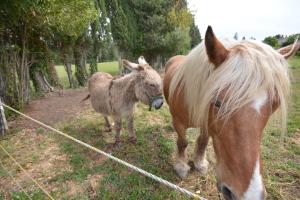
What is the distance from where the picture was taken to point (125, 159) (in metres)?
3.53

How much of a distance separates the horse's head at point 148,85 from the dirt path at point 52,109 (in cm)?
303

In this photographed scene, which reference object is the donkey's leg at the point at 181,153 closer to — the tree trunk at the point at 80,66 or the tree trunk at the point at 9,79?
the tree trunk at the point at 9,79

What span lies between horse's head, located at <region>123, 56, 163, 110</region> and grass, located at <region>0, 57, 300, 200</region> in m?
0.96

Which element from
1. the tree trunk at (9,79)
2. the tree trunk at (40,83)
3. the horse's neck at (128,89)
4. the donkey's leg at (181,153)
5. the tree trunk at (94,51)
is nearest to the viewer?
the donkey's leg at (181,153)

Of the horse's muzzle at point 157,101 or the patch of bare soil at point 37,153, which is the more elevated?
the horse's muzzle at point 157,101

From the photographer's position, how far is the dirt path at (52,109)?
17.8ft

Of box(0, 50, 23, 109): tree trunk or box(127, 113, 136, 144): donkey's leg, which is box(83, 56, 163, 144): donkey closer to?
box(127, 113, 136, 144): donkey's leg

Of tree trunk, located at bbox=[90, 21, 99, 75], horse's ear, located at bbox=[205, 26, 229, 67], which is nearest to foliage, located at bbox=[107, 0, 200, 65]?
tree trunk, located at bbox=[90, 21, 99, 75]

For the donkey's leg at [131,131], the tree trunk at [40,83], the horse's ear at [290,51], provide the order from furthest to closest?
the tree trunk at [40,83] < the donkey's leg at [131,131] < the horse's ear at [290,51]

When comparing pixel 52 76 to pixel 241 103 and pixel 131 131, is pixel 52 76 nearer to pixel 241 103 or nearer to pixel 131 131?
pixel 131 131

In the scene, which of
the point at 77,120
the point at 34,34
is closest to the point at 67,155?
the point at 77,120

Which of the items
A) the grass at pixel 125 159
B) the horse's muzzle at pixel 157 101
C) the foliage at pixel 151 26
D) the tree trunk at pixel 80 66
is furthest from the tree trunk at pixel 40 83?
the foliage at pixel 151 26

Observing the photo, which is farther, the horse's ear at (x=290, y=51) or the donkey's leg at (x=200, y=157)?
the donkey's leg at (x=200, y=157)

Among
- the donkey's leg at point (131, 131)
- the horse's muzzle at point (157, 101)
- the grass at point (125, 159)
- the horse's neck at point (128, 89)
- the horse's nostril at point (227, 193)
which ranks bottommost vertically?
the grass at point (125, 159)
